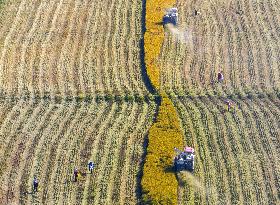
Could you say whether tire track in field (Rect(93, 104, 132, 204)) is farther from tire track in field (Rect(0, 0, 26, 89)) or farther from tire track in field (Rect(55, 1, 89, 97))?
tire track in field (Rect(0, 0, 26, 89))

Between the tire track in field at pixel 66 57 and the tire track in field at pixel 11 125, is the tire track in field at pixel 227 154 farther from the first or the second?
the tire track in field at pixel 11 125

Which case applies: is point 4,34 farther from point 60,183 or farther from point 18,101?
point 60,183

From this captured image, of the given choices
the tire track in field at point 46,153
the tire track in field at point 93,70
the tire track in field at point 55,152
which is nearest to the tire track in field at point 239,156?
the tire track in field at point 93,70

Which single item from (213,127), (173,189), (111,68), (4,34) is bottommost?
(173,189)

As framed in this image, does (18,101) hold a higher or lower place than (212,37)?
lower

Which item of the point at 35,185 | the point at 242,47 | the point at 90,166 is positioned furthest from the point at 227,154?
the point at 242,47

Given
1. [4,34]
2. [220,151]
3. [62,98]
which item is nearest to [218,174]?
[220,151]
